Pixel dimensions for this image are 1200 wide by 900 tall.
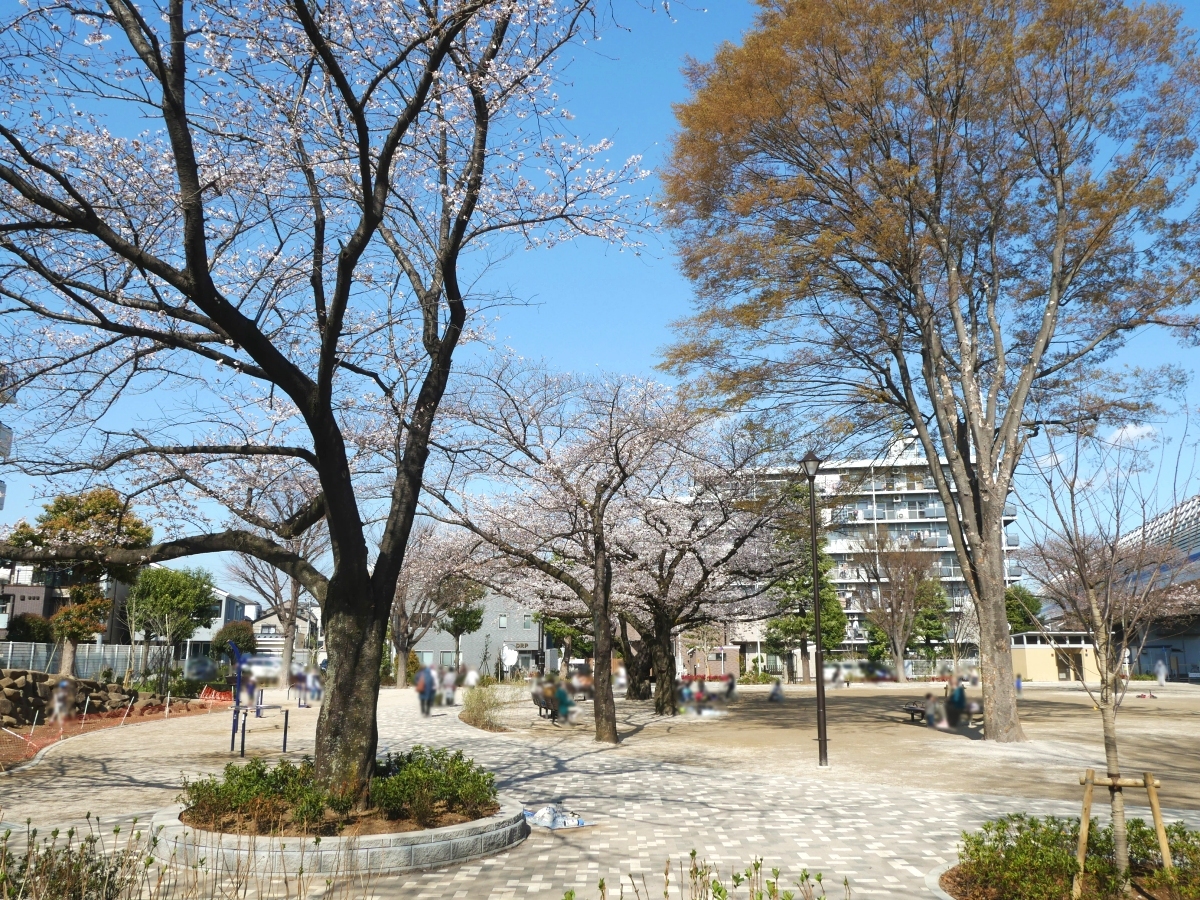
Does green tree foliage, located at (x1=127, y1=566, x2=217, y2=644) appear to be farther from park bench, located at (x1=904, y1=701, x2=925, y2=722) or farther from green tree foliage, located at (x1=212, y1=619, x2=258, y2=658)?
park bench, located at (x1=904, y1=701, x2=925, y2=722)

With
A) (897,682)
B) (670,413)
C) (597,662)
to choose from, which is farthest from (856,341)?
(897,682)

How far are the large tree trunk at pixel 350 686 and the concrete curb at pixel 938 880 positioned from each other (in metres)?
4.74

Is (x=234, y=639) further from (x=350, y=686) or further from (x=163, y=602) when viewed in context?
(x=350, y=686)

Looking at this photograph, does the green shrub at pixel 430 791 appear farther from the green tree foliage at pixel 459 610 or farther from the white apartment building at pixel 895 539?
the white apartment building at pixel 895 539

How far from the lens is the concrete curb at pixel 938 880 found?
5.77 metres

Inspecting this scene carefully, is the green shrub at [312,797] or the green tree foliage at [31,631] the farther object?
the green tree foliage at [31,631]

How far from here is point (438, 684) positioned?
2589cm

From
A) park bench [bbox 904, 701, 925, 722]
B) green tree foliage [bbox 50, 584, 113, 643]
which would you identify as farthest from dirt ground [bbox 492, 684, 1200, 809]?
green tree foliage [bbox 50, 584, 113, 643]

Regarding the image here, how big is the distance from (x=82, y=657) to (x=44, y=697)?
910 cm

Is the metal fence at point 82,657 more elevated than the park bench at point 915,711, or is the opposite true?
the metal fence at point 82,657

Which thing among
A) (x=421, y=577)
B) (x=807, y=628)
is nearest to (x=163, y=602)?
(x=421, y=577)

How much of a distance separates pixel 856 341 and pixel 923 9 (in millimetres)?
6091

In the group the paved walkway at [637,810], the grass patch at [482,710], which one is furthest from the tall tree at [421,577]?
the paved walkway at [637,810]

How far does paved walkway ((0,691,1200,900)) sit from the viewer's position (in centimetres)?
637
